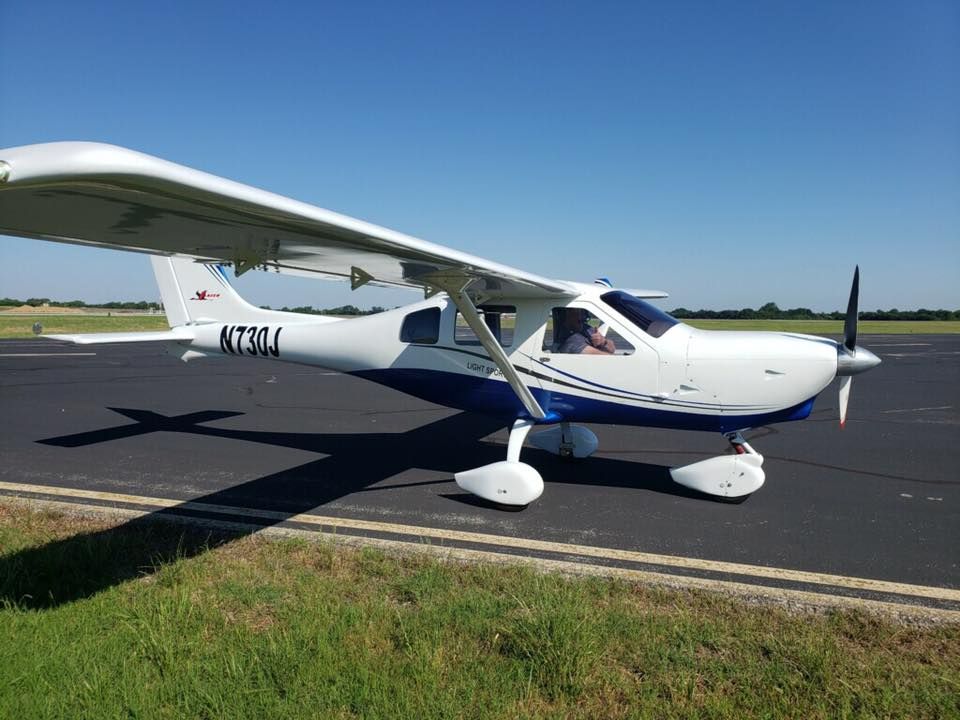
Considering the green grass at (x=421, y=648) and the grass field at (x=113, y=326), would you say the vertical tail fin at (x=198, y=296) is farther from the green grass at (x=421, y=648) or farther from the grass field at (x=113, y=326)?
the grass field at (x=113, y=326)

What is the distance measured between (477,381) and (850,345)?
365 centimetres

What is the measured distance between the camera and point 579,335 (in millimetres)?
6711

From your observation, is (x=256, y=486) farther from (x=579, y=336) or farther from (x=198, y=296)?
(x=198, y=296)

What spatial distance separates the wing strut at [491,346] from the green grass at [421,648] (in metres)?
2.50

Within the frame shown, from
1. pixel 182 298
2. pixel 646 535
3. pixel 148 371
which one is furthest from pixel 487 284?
pixel 148 371

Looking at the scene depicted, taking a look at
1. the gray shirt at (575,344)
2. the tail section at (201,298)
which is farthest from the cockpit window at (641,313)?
the tail section at (201,298)

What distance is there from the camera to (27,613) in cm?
353

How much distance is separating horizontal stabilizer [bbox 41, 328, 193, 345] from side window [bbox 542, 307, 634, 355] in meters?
5.37

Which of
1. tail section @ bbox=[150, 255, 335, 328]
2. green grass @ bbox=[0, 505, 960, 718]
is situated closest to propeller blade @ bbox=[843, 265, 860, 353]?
green grass @ bbox=[0, 505, 960, 718]

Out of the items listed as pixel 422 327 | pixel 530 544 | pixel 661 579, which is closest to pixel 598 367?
pixel 422 327

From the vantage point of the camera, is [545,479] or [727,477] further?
[545,479]

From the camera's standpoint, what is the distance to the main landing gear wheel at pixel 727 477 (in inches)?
237

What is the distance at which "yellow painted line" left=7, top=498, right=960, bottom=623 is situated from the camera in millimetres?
3785

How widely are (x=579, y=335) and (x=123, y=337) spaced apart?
20.4 ft
